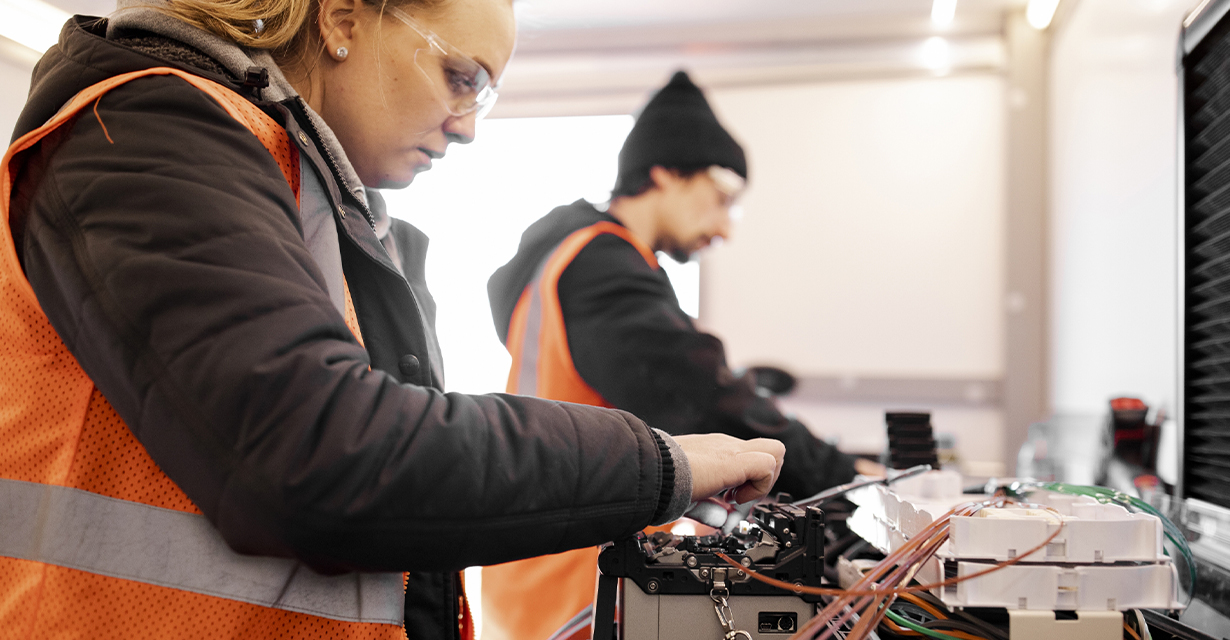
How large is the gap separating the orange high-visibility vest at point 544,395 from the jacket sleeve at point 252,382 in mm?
700

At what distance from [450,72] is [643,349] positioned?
680 millimetres

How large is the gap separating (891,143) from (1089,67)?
38.9 inches

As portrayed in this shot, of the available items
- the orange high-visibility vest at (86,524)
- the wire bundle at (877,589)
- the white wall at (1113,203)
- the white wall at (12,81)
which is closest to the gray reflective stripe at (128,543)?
the orange high-visibility vest at (86,524)

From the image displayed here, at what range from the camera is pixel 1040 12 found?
3.28 meters

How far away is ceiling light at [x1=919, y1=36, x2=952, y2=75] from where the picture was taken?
3.57 meters

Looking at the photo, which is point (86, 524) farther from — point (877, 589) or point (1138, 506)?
point (1138, 506)

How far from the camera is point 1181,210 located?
1307mm

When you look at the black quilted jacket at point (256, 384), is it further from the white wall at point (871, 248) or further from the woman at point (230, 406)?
the white wall at point (871, 248)

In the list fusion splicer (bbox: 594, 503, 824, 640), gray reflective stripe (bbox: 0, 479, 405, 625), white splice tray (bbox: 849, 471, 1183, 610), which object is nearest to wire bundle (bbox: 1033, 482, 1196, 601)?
white splice tray (bbox: 849, 471, 1183, 610)

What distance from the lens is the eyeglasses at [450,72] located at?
0.78 meters

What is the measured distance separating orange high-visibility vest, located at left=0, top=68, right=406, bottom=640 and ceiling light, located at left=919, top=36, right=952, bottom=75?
3.67 meters

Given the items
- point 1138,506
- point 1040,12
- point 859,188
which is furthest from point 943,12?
point 1138,506

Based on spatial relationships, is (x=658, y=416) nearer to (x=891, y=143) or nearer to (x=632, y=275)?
(x=632, y=275)

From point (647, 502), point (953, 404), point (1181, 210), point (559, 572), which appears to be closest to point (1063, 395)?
point (953, 404)
